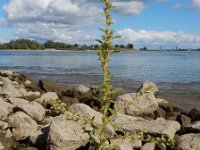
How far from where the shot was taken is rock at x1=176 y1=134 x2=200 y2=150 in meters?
8.36

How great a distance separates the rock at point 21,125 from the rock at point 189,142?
3472 millimetres

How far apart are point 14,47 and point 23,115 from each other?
16196 cm

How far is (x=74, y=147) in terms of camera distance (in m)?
8.19

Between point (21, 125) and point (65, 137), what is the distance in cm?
250

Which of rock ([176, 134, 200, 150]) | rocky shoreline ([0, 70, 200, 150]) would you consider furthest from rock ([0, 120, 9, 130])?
rock ([176, 134, 200, 150])

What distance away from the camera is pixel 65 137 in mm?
8117

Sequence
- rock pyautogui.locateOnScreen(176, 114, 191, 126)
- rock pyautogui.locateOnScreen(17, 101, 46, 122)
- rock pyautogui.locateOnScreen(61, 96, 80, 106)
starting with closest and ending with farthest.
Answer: rock pyautogui.locateOnScreen(176, 114, 191, 126) → rock pyautogui.locateOnScreen(17, 101, 46, 122) → rock pyautogui.locateOnScreen(61, 96, 80, 106)

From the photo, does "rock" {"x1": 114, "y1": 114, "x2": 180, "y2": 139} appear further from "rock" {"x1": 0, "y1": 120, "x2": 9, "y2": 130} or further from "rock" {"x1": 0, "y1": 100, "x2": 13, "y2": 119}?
"rock" {"x1": 0, "y1": 100, "x2": 13, "y2": 119}

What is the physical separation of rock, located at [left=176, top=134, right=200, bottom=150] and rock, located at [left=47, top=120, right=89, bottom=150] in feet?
6.51

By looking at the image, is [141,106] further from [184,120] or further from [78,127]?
[78,127]

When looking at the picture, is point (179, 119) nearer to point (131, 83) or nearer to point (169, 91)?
point (169, 91)

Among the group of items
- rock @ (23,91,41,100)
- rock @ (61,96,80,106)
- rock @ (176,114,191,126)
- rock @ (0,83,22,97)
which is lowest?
rock @ (61,96,80,106)

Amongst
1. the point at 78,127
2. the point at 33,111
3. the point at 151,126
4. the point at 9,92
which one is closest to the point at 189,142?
the point at 151,126

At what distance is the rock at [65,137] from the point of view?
8.09 meters
